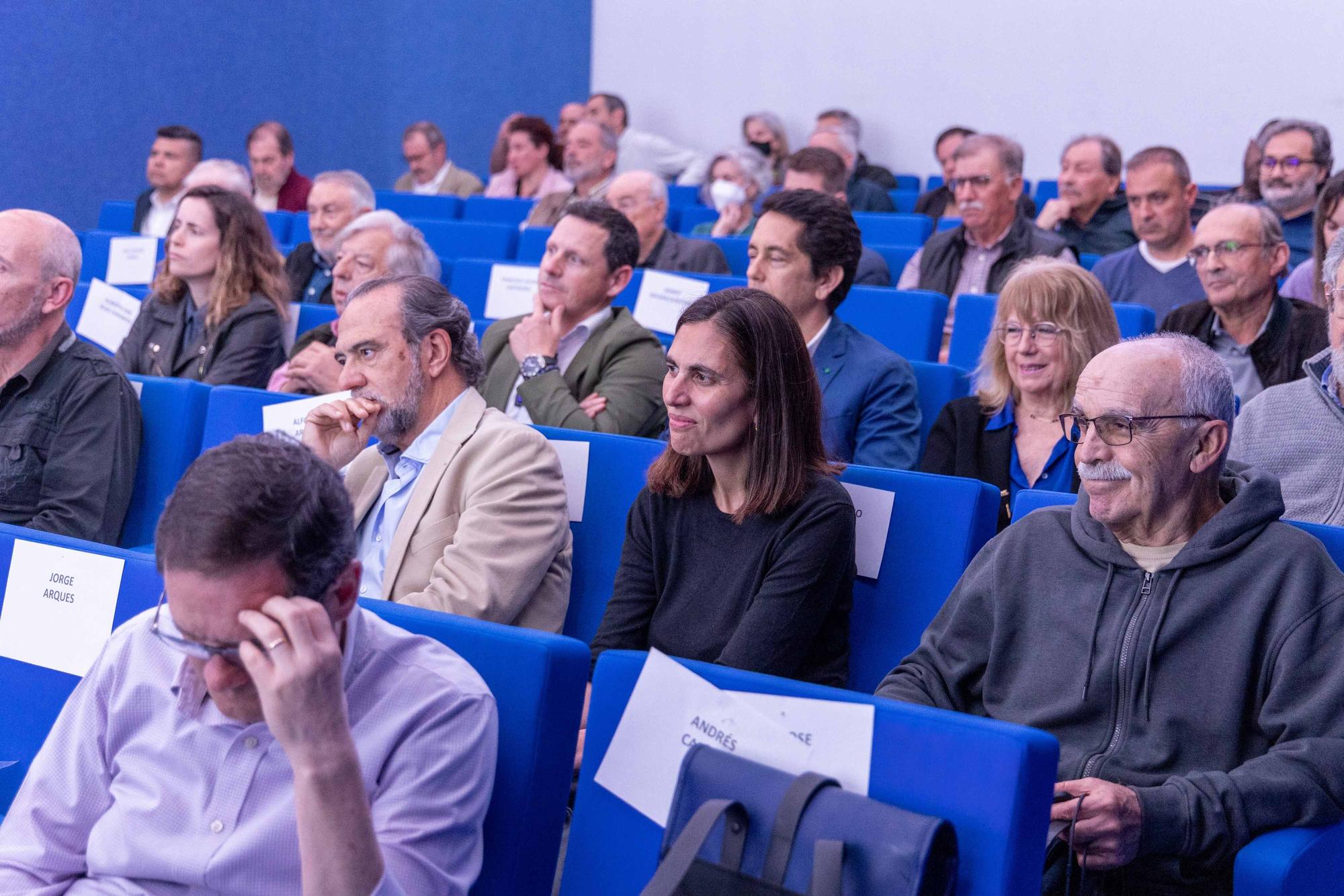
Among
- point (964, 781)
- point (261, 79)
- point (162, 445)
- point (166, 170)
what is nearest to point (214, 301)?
point (162, 445)

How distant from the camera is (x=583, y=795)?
1529mm

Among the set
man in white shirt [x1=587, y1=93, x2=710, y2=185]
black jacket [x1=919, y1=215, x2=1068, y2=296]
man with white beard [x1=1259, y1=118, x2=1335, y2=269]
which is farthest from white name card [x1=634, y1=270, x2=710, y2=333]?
man in white shirt [x1=587, y1=93, x2=710, y2=185]

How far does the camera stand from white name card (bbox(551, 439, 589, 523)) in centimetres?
256

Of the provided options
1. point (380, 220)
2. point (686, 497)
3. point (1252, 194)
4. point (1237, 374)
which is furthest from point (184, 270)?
point (1252, 194)

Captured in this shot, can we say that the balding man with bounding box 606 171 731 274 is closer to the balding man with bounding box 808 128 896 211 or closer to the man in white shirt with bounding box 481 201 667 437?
the man in white shirt with bounding box 481 201 667 437

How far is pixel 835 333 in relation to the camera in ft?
10.7

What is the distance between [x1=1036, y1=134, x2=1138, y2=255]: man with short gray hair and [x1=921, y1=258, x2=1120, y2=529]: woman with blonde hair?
2.87 m

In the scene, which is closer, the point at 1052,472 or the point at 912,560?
the point at 912,560

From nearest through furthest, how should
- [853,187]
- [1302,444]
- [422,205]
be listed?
[1302,444] < [422,205] < [853,187]

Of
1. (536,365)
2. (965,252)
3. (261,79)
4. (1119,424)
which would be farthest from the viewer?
(261,79)

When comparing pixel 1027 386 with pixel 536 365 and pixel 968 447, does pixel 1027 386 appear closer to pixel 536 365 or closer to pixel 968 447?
pixel 968 447

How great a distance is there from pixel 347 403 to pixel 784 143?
680 centimetres

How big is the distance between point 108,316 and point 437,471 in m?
2.39

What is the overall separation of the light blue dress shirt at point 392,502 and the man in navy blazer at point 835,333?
2.83 feet
